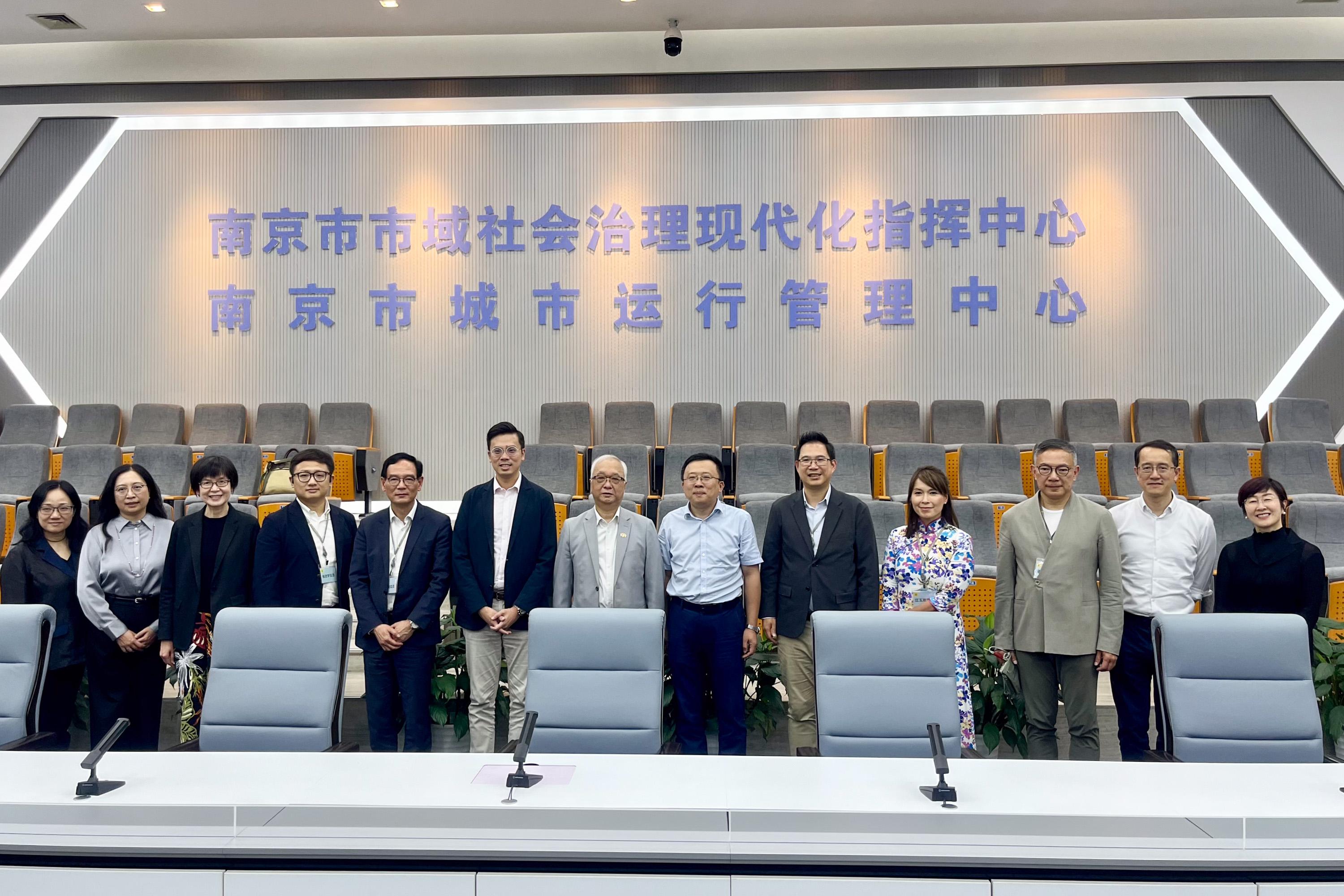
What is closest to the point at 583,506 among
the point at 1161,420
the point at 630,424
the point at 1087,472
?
the point at 630,424

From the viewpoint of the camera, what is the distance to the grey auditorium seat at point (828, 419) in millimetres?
7242

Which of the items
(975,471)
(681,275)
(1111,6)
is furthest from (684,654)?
(1111,6)

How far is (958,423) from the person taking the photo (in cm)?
728

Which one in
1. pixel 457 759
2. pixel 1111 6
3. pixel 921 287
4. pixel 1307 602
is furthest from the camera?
pixel 921 287

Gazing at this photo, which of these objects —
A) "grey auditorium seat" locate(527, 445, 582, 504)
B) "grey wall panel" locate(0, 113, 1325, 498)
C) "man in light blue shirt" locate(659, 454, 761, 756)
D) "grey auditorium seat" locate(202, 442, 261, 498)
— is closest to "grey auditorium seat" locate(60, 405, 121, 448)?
"grey wall panel" locate(0, 113, 1325, 498)

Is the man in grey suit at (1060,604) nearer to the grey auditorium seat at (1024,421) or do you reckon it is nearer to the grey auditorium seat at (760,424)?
the grey auditorium seat at (760,424)

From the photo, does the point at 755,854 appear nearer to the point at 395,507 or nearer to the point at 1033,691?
the point at 1033,691

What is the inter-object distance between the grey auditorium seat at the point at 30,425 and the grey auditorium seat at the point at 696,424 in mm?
5407

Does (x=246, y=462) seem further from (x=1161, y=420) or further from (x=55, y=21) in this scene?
(x=1161, y=420)

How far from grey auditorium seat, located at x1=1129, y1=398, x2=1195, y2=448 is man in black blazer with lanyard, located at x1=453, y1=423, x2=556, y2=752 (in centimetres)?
573

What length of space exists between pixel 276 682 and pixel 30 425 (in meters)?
6.68

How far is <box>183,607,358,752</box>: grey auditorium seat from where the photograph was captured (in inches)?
99.1

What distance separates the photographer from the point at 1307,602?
306cm

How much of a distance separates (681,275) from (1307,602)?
18.1 feet
